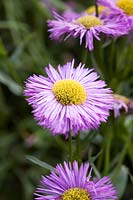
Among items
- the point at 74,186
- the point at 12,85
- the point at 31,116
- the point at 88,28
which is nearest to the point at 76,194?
the point at 74,186

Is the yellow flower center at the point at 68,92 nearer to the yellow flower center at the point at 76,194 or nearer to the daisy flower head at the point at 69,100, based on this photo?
the daisy flower head at the point at 69,100

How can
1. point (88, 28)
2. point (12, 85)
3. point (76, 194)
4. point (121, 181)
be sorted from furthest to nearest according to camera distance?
point (12, 85) < point (121, 181) < point (88, 28) < point (76, 194)

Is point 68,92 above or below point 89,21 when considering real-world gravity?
below

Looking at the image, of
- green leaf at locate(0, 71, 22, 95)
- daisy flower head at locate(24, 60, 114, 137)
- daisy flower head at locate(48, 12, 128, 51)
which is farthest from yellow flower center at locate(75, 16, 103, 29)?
green leaf at locate(0, 71, 22, 95)

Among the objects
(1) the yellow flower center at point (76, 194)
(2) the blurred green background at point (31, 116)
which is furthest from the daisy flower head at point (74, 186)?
(2) the blurred green background at point (31, 116)

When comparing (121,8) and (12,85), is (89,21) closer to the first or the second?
(121,8)

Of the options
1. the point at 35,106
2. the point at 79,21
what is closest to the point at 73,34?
the point at 79,21

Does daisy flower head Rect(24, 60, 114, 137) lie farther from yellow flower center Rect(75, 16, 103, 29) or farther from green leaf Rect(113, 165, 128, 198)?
green leaf Rect(113, 165, 128, 198)
